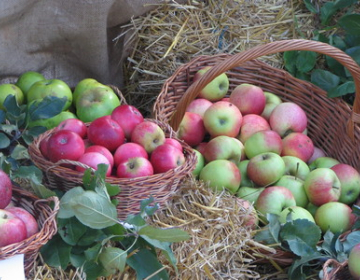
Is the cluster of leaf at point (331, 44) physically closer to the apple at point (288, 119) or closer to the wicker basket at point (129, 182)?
the apple at point (288, 119)

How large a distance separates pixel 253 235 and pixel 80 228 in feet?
1.94

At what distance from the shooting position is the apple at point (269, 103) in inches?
92.7

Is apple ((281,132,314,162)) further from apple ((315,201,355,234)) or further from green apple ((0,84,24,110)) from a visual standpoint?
green apple ((0,84,24,110))

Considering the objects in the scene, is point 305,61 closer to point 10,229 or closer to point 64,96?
point 64,96

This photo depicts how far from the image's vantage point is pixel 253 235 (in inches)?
67.3

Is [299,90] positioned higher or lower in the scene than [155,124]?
lower

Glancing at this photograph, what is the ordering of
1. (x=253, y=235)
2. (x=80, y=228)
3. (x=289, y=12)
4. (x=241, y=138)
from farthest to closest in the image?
(x=289, y=12)
(x=241, y=138)
(x=253, y=235)
(x=80, y=228)

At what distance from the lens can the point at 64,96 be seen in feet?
6.41

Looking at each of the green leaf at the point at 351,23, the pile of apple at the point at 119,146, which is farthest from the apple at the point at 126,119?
the green leaf at the point at 351,23

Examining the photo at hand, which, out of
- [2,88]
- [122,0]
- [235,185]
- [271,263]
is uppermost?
[122,0]

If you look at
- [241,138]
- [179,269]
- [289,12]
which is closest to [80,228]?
[179,269]

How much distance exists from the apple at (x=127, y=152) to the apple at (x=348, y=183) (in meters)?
0.77

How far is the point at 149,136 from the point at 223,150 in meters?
0.41

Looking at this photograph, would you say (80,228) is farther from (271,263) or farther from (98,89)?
(98,89)
